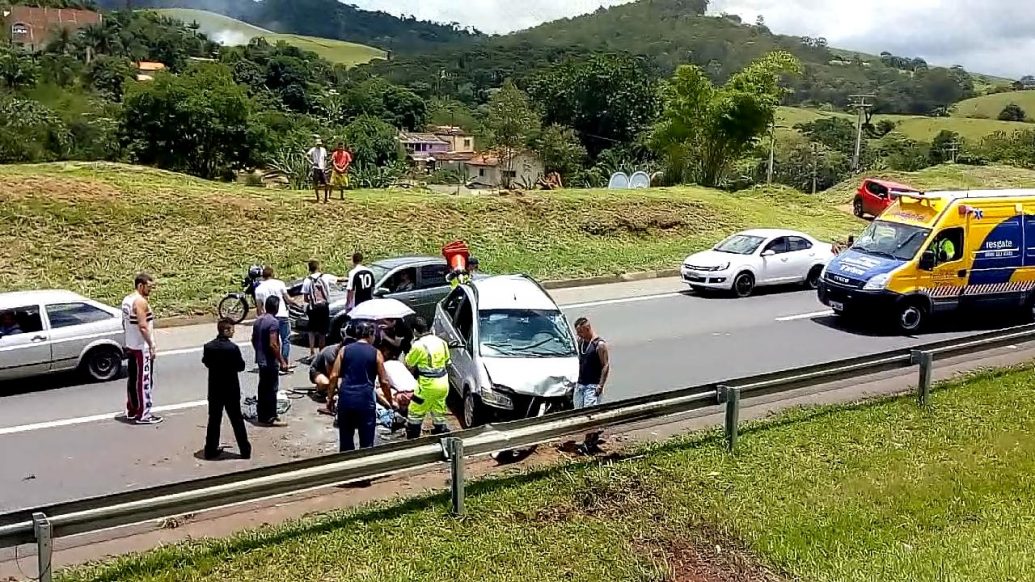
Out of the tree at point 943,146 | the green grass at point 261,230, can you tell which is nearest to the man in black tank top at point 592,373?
the green grass at point 261,230

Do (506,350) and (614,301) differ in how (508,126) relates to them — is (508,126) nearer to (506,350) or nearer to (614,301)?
(614,301)

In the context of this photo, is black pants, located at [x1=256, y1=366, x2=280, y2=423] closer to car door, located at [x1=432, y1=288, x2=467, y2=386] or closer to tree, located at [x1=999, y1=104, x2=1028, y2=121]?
car door, located at [x1=432, y1=288, x2=467, y2=386]

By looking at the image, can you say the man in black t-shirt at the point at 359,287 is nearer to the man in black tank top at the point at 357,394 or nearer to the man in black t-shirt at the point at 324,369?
the man in black t-shirt at the point at 324,369

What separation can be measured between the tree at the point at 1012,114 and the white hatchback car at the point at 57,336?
348 feet

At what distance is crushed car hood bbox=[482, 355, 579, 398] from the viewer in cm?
1014

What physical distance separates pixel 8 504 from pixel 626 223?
2018cm

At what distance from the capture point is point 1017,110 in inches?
3981

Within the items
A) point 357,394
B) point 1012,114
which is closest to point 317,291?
point 357,394

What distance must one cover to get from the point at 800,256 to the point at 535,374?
41.7 feet

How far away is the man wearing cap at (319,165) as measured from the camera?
2203cm

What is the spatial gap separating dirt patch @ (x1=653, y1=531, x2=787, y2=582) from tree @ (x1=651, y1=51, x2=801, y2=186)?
3039 cm

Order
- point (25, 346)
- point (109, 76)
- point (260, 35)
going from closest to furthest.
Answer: point (25, 346), point (109, 76), point (260, 35)

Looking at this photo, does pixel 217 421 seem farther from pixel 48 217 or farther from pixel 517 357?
pixel 48 217

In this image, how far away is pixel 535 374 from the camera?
33.9 feet
